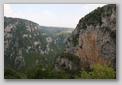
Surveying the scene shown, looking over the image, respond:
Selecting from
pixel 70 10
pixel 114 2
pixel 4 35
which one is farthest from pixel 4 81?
pixel 114 2

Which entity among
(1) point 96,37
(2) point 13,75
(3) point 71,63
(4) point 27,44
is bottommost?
(2) point 13,75

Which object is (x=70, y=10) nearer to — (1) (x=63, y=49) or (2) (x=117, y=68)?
(1) (x=63, y=49)

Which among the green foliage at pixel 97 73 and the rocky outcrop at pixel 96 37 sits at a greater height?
the rocky outcrop at pixel 96 37

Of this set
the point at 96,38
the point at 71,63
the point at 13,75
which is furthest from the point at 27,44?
the point at 96,38

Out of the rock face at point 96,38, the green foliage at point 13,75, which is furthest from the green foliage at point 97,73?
the green foliage at point 13,75

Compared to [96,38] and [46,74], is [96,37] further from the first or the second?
[46,74]

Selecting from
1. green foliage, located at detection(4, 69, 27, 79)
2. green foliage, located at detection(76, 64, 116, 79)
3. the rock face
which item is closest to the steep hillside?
green foliage, located at detection(4, 69, 27, 79)

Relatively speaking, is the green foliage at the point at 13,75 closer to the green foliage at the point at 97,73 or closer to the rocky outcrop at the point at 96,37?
the rocky outcrop at the point at 96,37
